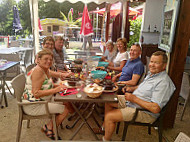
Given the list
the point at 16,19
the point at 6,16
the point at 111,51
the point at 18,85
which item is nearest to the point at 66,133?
the point at 18,85

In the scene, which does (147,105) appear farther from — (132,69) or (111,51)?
(111,51)

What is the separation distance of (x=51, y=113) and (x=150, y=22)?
6111mm

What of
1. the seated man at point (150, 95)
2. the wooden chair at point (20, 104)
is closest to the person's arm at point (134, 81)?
the seated man at point (150, 95)

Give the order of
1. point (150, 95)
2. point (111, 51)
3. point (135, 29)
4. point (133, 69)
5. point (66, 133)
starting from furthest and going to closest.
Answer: point (135, 29) < point (111, 51) < point (133, 69) < point (66, 133) < point (150, 95)

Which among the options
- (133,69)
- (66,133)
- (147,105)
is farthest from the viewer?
(133,69)

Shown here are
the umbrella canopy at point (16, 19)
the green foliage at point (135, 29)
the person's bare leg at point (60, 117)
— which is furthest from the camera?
the green foliage at point (135, 29)

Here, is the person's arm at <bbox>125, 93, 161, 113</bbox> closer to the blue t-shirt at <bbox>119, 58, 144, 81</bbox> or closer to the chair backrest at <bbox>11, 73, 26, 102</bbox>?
the blue t-shirt at <bbox>119, 58, 144, 81</bbox>

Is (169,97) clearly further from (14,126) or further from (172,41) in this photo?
(14,126)

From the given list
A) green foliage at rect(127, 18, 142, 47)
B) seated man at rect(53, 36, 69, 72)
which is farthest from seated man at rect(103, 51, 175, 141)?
green foliage at rect(127, 18, 142, 47)

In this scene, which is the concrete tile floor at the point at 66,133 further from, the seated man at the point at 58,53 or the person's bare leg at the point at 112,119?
the seated man at the point at 58,53

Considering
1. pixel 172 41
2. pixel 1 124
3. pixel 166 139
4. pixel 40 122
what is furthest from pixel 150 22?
pixel 1 124

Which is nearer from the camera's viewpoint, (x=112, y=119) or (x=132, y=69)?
(x=112, y=119)

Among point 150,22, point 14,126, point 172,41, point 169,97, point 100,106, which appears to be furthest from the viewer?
point 150,22

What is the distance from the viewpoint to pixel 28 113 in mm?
2064
